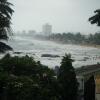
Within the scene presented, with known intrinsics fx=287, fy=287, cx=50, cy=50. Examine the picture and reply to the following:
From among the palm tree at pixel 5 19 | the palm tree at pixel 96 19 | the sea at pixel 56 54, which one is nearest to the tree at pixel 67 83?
the palm tree at pixel 5 19

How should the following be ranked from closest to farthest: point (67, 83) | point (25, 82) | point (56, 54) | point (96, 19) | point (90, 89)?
point (25, 82) < point (67, 83) < point (90, 89) < point (96, 19) < point (56, 54)

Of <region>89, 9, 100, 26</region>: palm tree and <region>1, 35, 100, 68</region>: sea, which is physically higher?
<region>89, 9, 100, 26</region>: palm tree

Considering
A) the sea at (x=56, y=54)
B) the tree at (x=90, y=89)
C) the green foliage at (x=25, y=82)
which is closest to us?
the green foliage at (x=25, y=82)

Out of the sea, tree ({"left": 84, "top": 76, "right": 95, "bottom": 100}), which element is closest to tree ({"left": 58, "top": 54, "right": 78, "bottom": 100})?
tree ({"left": 84, "top": 76, "right": 95, "bottom": 100})

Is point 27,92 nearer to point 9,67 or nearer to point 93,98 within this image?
point 9,67

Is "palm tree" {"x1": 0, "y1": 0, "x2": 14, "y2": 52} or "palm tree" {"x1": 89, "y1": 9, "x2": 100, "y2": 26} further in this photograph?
"palm tree" {"x1": 89, "y1": 9, "x2": 100, "y2": 26}

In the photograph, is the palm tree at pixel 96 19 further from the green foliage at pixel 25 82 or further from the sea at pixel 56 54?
the sea at pixel 56 54

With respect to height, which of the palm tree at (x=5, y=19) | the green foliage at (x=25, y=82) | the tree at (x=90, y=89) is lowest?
the tree at (x=90, y=89)

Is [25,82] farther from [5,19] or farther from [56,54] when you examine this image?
[56,54]

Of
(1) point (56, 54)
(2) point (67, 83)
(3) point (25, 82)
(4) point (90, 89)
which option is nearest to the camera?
(3) point (25, 82)

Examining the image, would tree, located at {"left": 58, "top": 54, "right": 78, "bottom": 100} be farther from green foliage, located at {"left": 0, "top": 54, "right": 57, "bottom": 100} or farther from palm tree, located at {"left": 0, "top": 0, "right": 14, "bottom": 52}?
palm tree, located at {"left": 0, "top": 0, "right": 14, "bottom": 52}

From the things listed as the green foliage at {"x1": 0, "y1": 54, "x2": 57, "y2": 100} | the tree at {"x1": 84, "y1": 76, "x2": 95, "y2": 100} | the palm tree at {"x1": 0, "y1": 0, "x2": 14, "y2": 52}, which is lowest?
the tree at {"x1": 84, "y1": 76, "x2": 95, "y2": 100}

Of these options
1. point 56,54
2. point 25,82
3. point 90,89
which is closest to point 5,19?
point 25,82

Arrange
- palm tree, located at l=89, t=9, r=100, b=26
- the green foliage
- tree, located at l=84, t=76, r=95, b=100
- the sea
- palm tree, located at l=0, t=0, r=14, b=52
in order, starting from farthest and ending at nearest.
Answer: the sea → palm tree, located at l=89, t=9, r=100, b=26 → tree, located at l=84, t=76, r=95, b=100 → palm tree, located at l=0, t=0, r=14, b=52 → the green foliage
